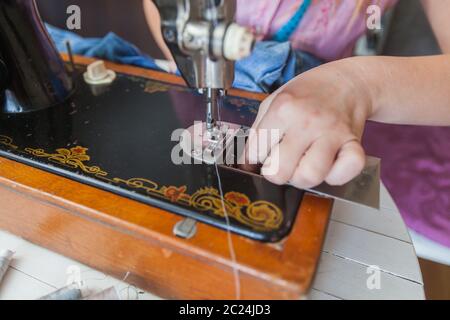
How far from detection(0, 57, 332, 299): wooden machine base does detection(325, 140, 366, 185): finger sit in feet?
0.25

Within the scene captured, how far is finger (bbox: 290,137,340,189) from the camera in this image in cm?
57

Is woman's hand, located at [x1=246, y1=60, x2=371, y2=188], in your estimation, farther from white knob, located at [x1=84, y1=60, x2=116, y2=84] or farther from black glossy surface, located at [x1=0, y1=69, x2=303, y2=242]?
white knob, located at [x1=84, y1=60, x2=116, y2=84]

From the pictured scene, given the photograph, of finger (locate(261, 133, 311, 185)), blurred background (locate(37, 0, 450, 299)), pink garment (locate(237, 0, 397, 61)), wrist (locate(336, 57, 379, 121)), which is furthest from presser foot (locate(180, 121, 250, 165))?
blurred background (locate(37, 0, 450, 299))

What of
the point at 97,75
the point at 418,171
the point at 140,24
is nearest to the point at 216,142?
the point at 97,75

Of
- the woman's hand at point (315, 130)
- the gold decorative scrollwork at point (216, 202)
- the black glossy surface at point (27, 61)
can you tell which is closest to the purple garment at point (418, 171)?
the woman's hand at point (315, 130)

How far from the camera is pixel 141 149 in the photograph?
2.43 feet

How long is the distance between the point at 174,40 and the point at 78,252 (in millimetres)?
454

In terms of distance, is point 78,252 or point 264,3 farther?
point 264,3

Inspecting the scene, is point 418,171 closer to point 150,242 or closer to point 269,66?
point 269,66

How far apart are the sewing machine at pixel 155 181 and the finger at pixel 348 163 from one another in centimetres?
8
